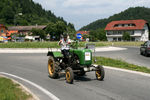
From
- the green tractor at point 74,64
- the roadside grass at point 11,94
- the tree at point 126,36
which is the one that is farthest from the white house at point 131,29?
the roadside grass at point 11,94

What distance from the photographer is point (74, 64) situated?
354 inches

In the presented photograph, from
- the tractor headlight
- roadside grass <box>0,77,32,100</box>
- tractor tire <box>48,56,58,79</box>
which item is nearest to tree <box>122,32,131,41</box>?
tractor tire <box>48,56,58,79</box>

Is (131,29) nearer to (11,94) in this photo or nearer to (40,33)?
(40,33)

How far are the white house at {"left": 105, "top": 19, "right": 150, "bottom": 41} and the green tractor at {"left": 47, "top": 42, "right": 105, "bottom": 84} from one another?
281 feet

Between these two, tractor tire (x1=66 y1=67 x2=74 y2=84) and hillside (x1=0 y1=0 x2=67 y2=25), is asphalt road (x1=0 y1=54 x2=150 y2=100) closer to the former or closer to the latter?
tractor tire (x1=66 y1=67 x2=74 y2=84)

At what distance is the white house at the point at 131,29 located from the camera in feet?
302

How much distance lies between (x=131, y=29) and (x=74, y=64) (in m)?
87.1

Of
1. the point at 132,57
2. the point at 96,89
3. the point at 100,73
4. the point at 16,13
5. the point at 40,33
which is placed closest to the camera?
the point at 96,89

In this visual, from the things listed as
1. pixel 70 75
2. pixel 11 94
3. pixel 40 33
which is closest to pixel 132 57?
pixel 70 75

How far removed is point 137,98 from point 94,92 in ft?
4.78

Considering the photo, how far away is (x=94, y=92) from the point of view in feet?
24.1

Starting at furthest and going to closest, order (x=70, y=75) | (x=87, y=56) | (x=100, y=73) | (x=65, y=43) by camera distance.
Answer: (x=65, y=43)
(x=100, y=73)
(x=87, y=56)
(x=70, y=75)

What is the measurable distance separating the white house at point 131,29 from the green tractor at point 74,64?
8555 centimetres

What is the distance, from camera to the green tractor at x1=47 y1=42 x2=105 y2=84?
28.5 ft
